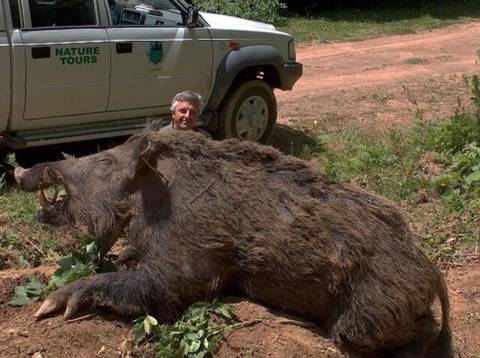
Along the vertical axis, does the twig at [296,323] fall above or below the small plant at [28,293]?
below

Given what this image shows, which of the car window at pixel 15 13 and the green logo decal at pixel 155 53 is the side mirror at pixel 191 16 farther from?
the car window at pixel 15 13

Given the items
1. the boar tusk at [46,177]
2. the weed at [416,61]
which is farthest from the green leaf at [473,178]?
the weed at [416,61]

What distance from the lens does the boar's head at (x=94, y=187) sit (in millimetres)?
4398

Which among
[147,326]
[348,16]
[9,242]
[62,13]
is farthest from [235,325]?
[348,16]

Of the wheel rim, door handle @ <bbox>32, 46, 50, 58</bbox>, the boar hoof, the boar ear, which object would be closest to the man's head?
the boar ear

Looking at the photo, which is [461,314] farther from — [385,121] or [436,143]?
[385,121]

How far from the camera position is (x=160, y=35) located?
774cm

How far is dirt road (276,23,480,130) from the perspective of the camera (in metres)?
11.0

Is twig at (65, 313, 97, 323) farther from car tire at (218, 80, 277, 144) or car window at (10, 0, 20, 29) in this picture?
car tire at (218, 80, 277, 144)

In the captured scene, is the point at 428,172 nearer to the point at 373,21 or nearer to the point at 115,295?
the point at 115,295

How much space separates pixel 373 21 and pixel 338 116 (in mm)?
9918

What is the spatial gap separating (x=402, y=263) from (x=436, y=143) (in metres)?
4.27

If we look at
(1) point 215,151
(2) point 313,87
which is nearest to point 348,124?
(2) point 313,87

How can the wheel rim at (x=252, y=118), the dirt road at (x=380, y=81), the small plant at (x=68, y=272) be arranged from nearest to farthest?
the small plant at (x=68, y=272) → the wheel rim at (x=252, y=118) → the dirt road at (x=380, y=81)
